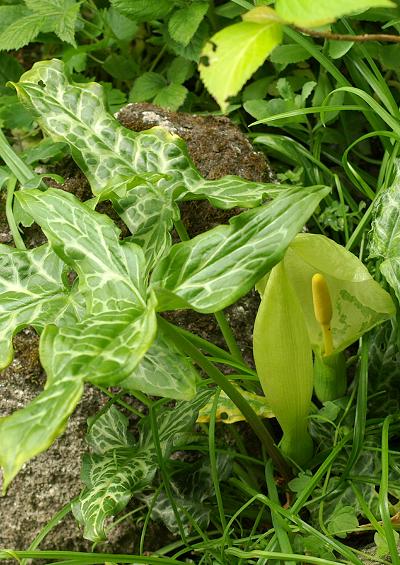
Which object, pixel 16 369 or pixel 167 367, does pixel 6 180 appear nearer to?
pixel 16 369

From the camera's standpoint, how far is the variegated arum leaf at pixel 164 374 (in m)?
0.81

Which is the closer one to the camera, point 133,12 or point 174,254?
point 174,254

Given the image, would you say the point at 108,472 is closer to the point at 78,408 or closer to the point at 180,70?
the point at 78,408

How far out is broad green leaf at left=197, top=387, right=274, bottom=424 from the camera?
1.08m

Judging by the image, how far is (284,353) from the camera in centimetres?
97

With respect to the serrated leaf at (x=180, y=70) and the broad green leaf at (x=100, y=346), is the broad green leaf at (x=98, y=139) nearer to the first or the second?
the broad green leaf at (x=100, y=346)

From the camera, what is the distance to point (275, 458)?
3.51 ft

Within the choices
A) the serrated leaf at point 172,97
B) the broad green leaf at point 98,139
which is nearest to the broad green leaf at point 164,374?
the broad green leaf at point 98,139

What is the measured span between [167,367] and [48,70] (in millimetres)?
480

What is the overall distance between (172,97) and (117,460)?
0.77 m

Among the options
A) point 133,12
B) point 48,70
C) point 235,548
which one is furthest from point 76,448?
point 133,12

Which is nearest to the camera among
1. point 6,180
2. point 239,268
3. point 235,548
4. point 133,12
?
point 239,268

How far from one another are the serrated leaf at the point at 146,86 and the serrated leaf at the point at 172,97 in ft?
0.07

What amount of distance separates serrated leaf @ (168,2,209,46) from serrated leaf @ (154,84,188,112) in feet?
0.32
